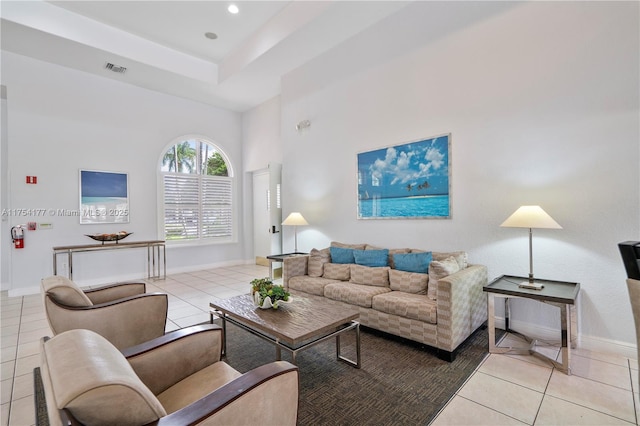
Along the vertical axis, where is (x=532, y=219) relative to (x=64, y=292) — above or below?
above

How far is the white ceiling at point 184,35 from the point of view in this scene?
162 inches

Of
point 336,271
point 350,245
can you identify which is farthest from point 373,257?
point 350,245

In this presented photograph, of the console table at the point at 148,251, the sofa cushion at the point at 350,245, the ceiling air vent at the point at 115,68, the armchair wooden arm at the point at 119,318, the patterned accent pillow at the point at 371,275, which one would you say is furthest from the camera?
the ceiling air vent at the point at 115,68

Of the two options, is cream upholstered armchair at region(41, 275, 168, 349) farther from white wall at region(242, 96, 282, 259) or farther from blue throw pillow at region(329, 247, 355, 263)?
white wall at region(242, 96, 282, 259)

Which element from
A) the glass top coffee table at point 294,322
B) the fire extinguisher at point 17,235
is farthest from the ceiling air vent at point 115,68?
the glass top coffee table at point 294,322

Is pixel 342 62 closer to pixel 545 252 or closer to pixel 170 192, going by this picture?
pixel 545 252

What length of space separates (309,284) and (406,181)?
1.82 metres

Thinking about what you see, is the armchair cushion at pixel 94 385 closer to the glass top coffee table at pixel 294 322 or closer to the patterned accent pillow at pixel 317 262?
the glass top coffee table at pixel 294 322

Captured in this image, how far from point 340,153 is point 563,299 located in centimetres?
333

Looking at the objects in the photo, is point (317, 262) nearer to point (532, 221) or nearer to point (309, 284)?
point (309, 284)

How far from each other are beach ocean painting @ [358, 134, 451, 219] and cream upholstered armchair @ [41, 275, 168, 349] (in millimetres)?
2885

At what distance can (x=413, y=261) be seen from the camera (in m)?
3.47

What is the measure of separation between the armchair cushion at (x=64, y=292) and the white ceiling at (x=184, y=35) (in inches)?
154

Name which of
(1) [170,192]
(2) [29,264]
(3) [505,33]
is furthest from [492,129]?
(2) [29,264]
